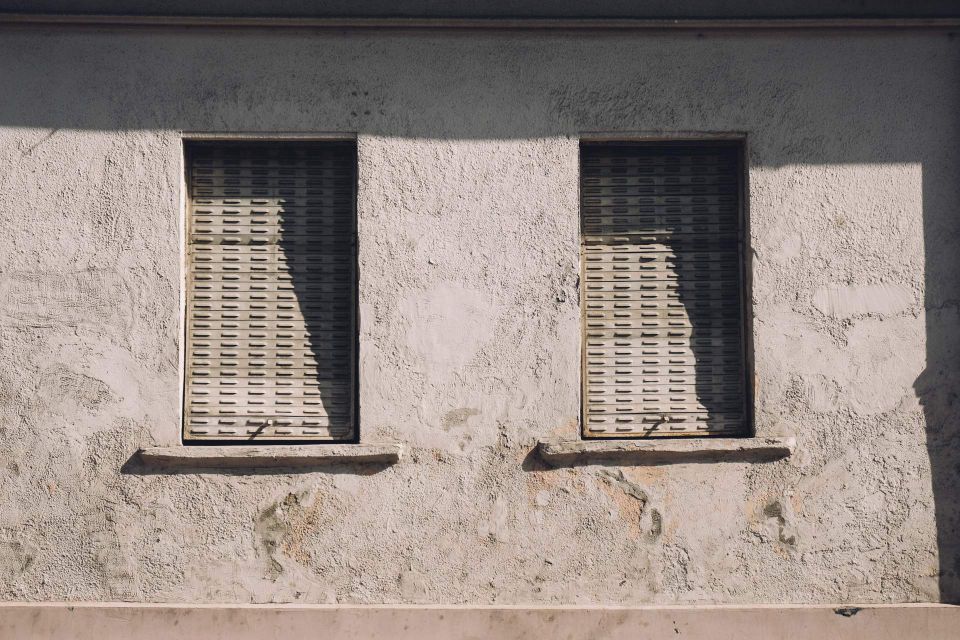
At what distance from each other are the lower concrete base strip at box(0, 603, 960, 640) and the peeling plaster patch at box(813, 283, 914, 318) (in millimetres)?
1656

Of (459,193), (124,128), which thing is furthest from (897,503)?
(124,128)

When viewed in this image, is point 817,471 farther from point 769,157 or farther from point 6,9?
point 6,9

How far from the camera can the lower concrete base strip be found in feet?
16.2

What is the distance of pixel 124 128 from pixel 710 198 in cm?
343

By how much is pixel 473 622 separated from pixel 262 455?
1.48 m

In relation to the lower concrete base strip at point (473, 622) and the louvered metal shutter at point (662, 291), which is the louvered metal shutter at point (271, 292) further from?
the louvered metal shutter at point (662, 291)

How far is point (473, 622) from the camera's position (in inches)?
196

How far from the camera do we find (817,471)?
516cm

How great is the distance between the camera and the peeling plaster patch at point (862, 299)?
5199mm

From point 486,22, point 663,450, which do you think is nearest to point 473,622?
point 663,450

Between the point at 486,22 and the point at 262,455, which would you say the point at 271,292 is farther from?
the point at 486,22

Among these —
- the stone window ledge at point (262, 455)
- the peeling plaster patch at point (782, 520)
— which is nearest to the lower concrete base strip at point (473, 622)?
the peeling plaster patch at point (782, 520)

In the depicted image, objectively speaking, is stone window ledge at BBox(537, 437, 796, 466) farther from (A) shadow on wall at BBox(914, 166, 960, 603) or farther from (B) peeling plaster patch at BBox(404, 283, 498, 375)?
(A) shadow on wall at BBox(914, 166, 960, 603)

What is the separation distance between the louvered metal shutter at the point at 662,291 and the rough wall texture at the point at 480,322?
0.19 metres
